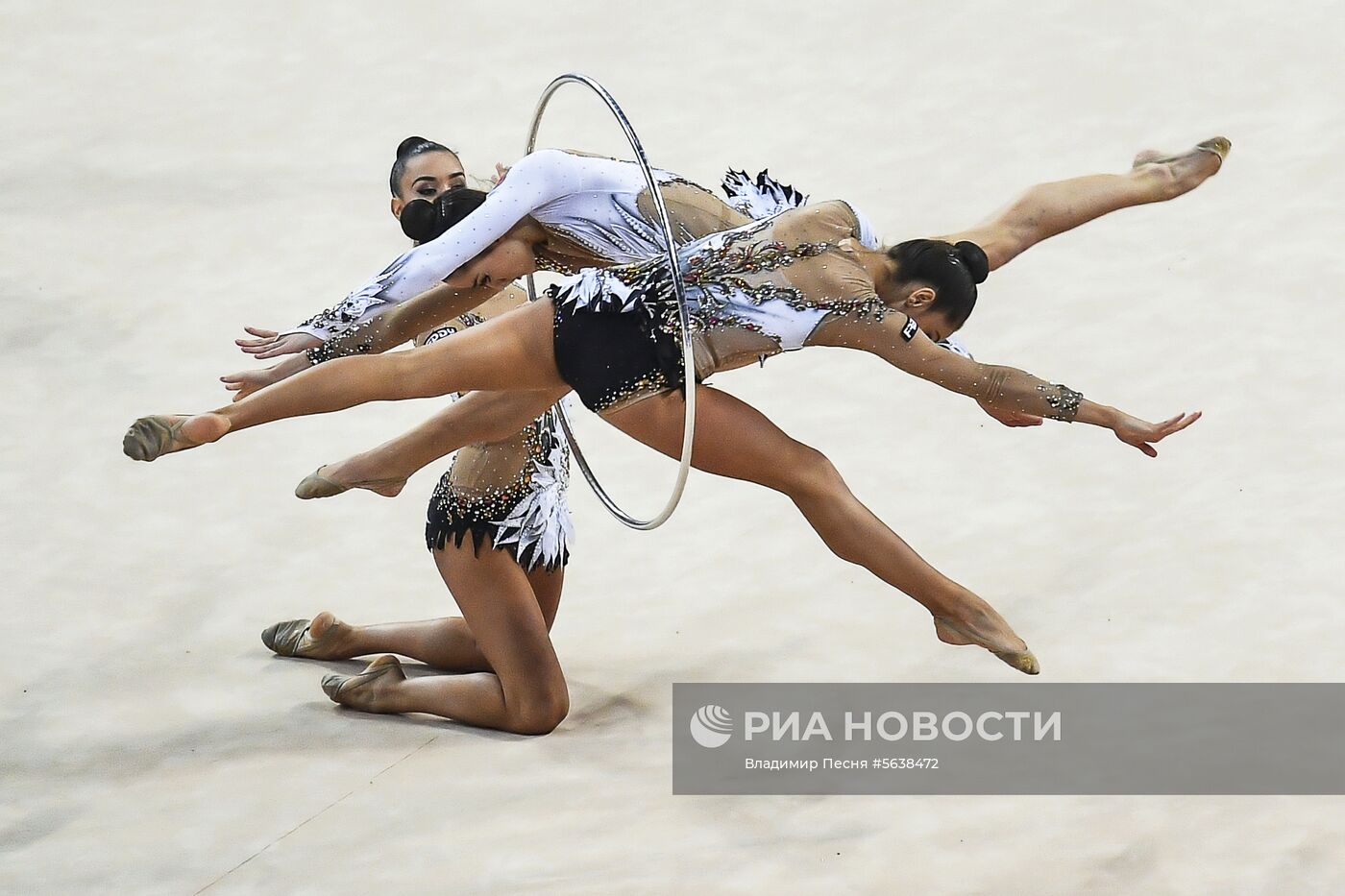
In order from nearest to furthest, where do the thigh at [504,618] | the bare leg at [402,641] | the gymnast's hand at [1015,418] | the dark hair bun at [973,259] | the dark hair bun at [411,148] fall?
the dark hair bun at [973,259]
the gymnast's hand at [1015,418]
the thigh at [504,618]
the dark hair bun at [411,148]
the bare leg at [402,641]

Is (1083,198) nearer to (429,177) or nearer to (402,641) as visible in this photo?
(429,177)

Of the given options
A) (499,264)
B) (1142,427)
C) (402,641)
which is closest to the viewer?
(1142,427)

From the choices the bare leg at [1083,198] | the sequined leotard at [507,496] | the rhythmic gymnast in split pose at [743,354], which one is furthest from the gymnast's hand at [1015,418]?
the sequined leotard at [507,496]

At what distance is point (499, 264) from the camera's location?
340 centimetres

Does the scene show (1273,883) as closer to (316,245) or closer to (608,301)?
(608,301)

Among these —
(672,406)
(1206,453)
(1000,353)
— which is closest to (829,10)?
(1000,353)

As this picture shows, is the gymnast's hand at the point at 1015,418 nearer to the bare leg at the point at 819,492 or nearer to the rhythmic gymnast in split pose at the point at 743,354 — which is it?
the rhythmic gymnast in split pose at the point at 743,354

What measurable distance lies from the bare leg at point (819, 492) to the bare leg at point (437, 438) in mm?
266

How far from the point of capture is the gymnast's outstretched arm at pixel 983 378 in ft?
10.4

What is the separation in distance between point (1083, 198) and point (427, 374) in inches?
58.9

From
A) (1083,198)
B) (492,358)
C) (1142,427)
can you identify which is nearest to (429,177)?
(492,358)

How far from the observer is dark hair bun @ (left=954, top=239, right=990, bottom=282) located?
130 inches

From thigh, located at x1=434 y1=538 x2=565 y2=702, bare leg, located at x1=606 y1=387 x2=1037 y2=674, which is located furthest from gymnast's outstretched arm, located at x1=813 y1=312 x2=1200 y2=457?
thigh, located at x1=434 y1=538 x2=565 y2=702

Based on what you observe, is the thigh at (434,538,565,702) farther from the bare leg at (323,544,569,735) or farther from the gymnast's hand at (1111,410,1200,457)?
the gymnast's hand at (1111,410,1200,457)
